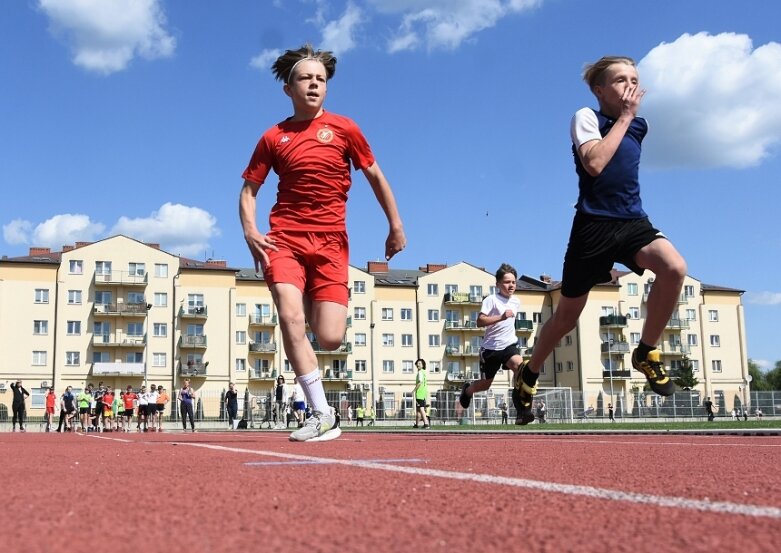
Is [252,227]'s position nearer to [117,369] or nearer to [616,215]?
[616,215]

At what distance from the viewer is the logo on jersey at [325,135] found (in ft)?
21.2

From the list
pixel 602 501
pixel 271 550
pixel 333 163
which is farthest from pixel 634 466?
pixel 333 163

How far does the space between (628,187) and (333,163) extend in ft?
7.26

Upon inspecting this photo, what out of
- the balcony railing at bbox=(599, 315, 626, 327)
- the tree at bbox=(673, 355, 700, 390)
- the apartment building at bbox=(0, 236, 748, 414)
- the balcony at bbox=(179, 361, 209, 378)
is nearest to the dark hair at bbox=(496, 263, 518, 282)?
the apartment building at bbox=(0, 236, 748, 414)

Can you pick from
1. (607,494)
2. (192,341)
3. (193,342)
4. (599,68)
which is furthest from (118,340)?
(607,494)

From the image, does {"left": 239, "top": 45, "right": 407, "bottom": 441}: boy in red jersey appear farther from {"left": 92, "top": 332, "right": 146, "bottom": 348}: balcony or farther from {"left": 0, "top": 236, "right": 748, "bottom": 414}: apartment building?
{"left": 92, "top": 332, "right": 146, "bottom": 348}: balcony

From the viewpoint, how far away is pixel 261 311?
77.1m

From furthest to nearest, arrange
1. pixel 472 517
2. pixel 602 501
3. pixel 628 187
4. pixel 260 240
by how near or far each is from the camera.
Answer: pixel 260 240 < pixel 628 187 < pixel 602 501 < pixel 472 517

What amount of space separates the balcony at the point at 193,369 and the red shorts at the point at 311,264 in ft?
223

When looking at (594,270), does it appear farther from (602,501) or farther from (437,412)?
(437,412)

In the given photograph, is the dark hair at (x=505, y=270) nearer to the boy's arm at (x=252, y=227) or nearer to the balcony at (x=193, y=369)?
the boy's arm at (x=252, y=227)

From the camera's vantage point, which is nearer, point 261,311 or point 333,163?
point 333,163

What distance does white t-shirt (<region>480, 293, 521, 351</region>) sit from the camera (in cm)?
1047

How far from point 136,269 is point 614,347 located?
46.1 meters
